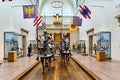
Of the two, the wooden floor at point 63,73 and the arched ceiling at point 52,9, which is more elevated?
the arched ceiling at point 52,9

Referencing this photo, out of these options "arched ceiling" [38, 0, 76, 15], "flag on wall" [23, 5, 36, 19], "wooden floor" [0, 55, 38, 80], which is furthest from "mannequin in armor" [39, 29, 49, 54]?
"arched ceiling" [38, 0, 76, 15]

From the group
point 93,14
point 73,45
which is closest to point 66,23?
point 73,45

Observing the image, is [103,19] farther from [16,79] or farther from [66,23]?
[66,23]

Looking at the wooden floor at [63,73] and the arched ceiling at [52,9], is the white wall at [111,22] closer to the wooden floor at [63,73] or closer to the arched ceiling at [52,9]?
the wooden floor at [63,73]

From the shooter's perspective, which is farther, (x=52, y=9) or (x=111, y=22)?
(x=52, y=9)

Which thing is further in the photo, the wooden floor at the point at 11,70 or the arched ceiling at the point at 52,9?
the arched ceiling at the point at 52,9

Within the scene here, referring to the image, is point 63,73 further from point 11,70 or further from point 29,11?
point 29,11

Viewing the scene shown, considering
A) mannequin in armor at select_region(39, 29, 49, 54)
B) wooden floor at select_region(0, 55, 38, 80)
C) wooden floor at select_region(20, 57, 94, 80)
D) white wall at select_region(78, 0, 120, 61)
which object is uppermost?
white wall at select_region(78, 0, 120, 61)

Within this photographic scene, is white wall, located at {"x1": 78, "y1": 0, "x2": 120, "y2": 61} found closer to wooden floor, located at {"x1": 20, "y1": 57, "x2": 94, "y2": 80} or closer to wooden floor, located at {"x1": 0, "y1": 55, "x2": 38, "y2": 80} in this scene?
wooden floor, located at {"x1": 20, "y1": 57, "x2": 94, "y2": 80}

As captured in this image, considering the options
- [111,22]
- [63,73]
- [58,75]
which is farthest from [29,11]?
[58,75]

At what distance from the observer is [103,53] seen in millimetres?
14852

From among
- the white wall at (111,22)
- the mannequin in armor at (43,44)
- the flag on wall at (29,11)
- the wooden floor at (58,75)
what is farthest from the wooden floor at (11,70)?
the white wall at (111,22)

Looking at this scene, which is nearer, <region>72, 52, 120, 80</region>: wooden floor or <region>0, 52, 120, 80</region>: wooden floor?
<region>72, 52, 120, 80</region>: wooden floor

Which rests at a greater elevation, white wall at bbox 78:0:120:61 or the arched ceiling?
the arched ceiling
